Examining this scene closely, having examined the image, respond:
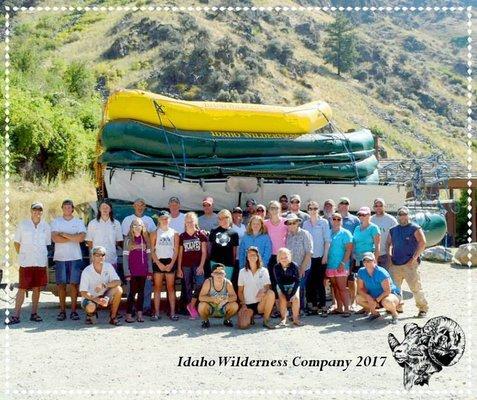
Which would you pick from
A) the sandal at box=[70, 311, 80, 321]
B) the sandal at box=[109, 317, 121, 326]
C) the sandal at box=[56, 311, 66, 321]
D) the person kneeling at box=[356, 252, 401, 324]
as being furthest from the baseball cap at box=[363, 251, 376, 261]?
the sandal at box=[56, 311, 66, 321]

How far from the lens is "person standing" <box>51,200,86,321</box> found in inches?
428

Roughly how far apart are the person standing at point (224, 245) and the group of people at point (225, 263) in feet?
0.05

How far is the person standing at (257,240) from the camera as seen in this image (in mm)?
10570

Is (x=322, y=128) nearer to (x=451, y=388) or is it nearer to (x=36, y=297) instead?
(x=36, y=297)

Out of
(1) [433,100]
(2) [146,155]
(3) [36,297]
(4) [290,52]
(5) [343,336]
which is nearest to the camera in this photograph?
(5) [343,336]

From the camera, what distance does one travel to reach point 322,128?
15.1 meters

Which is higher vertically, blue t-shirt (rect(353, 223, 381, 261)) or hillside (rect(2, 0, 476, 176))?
hillside (rect(2, 0, 476, 176))

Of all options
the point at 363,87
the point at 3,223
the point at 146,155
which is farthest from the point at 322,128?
the point at 363,87

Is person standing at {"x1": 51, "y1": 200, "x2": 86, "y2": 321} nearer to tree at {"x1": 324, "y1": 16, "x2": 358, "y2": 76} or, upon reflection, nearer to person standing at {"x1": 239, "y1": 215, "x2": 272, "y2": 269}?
person standing at {"x1": 239, "y1": 215, "x2": 272, "y2": 269}

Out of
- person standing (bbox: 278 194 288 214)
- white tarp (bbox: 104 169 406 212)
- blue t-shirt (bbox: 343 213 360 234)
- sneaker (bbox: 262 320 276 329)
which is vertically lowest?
sneaker (bbox: 262 320 276 329)

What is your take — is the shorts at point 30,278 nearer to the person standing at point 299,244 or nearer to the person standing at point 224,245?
the person standing at point 224,245

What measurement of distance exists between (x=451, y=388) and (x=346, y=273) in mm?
3918

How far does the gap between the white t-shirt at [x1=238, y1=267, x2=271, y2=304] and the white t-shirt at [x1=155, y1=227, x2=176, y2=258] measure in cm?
115

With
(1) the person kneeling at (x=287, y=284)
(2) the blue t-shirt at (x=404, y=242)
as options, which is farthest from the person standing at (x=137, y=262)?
(2) the blue t-shirt at (x=404, y=242)
